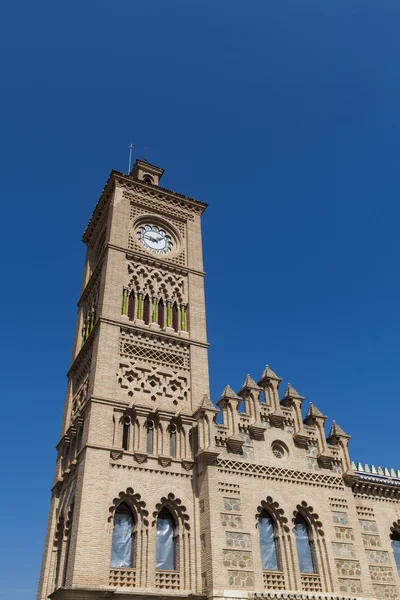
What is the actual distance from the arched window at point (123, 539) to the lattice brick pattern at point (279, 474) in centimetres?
400

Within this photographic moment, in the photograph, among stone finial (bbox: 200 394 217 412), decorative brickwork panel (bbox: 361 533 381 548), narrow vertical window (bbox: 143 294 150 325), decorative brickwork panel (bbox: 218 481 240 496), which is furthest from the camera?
narrow vertical window (bbox: 143 294 150 325)

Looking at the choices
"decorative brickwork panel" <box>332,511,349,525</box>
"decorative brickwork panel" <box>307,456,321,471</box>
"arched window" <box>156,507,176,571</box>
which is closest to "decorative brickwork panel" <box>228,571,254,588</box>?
"arched window" <box>156,507,176,571</box>

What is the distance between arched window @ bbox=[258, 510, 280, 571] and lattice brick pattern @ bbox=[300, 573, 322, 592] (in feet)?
3.53

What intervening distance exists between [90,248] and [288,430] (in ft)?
54.4

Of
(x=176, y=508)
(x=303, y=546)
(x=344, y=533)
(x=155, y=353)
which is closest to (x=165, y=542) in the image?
(x=176, y=508)

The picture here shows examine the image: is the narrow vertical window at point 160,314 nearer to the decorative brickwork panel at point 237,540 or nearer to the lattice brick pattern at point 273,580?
the decorative brickwork panel at point 237,540

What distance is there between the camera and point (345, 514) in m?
22.8

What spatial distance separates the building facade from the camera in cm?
1891

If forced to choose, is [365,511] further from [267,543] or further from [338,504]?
[267,543]

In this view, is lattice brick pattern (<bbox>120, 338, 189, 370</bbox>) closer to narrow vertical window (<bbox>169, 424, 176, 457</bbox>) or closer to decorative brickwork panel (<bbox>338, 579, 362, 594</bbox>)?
narrow vertical window (<bbox>169, 424, 176, 457</bbox>)

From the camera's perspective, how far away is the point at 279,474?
22.4 m

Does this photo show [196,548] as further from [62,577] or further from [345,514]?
[345,514]

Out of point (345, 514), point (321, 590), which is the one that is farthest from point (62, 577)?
point (345, 514)

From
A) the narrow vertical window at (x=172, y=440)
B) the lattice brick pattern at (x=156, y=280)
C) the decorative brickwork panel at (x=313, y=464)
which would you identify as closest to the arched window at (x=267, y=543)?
the decorative brickwork panel at (x=313, y=464)
